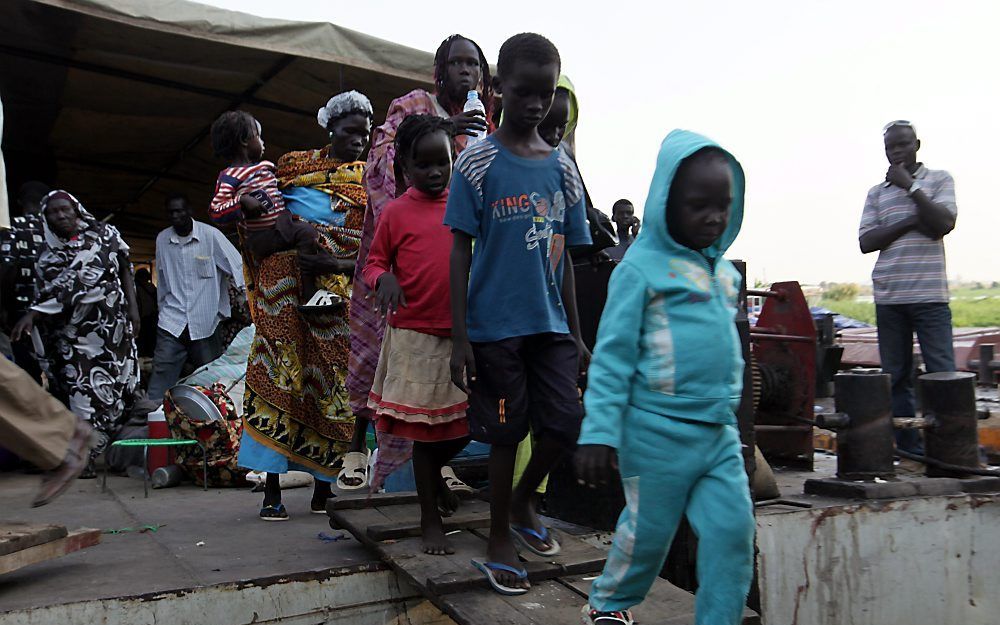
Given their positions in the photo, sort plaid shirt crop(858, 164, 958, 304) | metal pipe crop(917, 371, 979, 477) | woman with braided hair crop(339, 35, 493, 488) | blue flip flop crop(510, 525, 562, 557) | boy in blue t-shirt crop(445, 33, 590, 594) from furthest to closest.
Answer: plaid shirt crop(858, 164, 958, 304), metal pipe crop(917, 371, 979, 477), woman with braided hair crop(339, 35, 493, 488), blue flip flop crop(510, 525, 562, 557), boy in blue t-shirt crop(445, 33, 590, 594)

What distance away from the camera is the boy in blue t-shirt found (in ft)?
8.74

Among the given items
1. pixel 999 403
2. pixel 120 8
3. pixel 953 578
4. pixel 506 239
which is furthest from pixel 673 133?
pixel 999 403

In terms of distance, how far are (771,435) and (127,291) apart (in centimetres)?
443

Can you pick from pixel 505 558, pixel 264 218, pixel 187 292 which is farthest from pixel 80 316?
pixel 505 558

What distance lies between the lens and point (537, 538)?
290 centimetres

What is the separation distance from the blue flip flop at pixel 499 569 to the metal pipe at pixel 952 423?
9.92ft

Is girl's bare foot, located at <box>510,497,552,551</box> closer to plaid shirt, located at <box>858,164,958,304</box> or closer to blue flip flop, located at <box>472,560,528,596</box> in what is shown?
blue flip flop, located at <box>472,560,528,596</box>

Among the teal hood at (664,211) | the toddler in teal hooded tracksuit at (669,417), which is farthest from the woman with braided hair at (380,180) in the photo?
the toddler in teal hooded tracksuit at (669,417)

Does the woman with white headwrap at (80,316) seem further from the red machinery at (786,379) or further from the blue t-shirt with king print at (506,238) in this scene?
the red machinery at (786,379)

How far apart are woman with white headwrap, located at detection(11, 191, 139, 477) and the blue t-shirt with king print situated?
368 centimetres

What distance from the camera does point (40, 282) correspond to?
17.7ft

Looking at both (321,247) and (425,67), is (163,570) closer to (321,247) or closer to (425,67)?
(321,247)

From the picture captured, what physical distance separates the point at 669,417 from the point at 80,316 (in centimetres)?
452

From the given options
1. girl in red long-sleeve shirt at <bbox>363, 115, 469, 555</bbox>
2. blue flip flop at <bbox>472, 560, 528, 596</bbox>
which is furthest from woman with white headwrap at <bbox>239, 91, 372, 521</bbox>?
blue flip flop at <bbox>472, 560, 528, 596</bbox>
